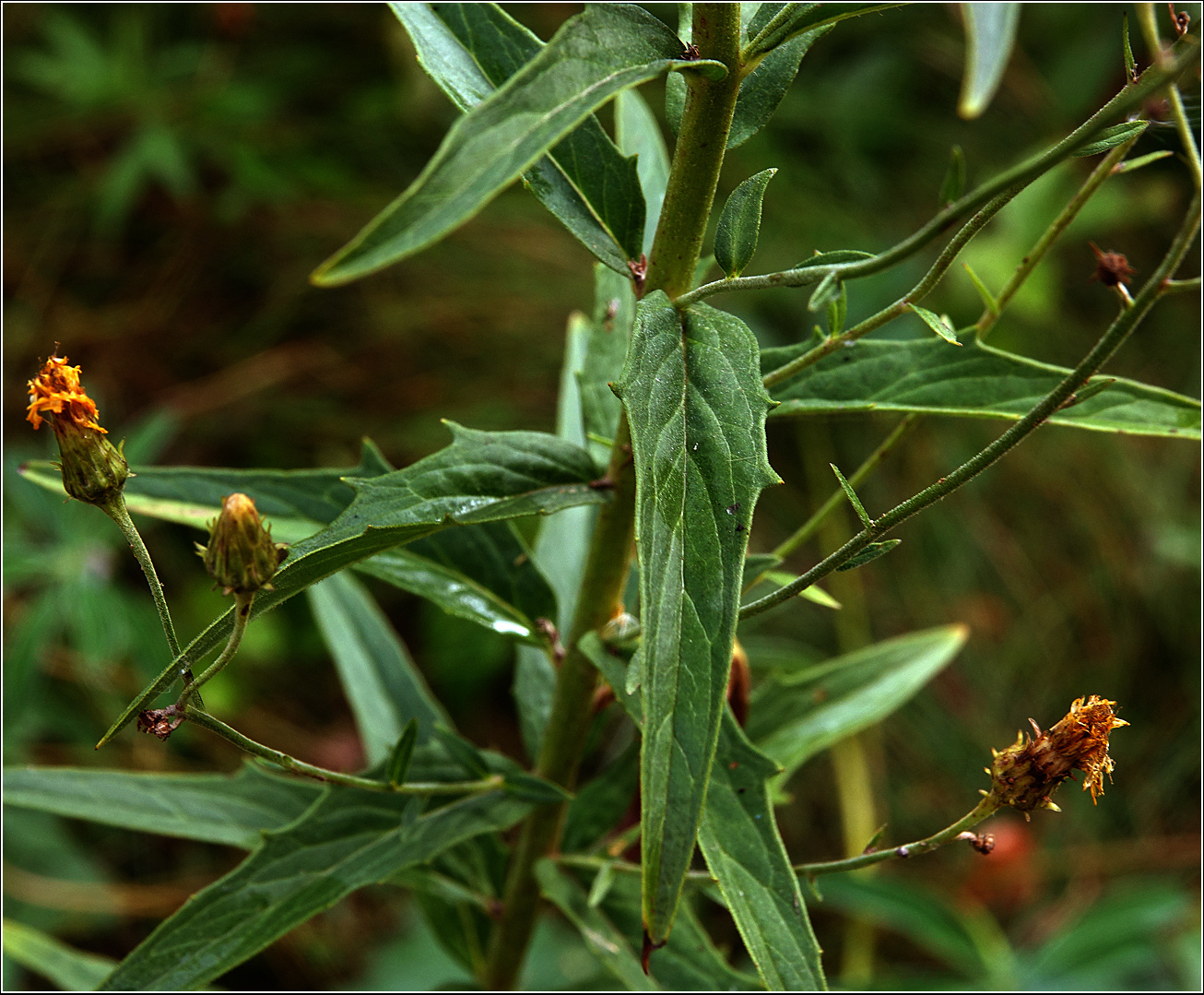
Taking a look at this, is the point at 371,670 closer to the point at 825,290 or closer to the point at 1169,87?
the point at 825,290

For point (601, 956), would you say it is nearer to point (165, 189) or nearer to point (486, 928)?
point (486, 928)

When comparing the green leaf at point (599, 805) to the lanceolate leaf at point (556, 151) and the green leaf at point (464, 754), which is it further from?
the lanceolate leaf at point (556, 151)

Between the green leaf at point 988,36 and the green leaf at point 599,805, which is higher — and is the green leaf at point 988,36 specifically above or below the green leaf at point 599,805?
above

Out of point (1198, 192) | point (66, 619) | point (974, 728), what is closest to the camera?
point (1198, 192)

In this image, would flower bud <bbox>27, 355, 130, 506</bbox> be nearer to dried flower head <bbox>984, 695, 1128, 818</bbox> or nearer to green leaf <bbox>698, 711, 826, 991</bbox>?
green leaf <bbox>698, 711, 826, 991</bbox>

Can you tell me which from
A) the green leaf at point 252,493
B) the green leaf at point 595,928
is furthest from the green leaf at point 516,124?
the green leaf at point 595,928

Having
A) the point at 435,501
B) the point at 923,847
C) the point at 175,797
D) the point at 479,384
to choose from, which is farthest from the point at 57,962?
the point at 479,384

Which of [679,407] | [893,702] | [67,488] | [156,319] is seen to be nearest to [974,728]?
[893,702]
